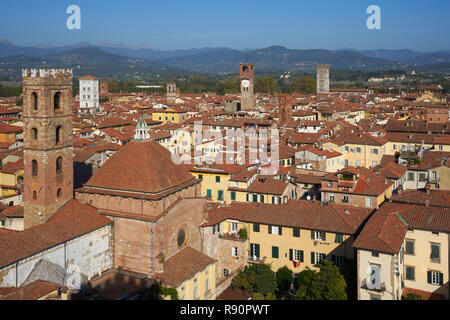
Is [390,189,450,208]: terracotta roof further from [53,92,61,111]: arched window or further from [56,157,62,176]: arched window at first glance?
[53,92,61,111]: arched window

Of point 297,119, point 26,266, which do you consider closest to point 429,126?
point 297,119

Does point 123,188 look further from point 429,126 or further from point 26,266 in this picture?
point 429,126

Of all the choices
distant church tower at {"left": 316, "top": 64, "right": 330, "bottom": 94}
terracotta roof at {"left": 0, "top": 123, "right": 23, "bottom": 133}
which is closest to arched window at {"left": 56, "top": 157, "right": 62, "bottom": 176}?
terracotta roof at {"left": 0, "top": 123, "right": 23, "bottom": 133}

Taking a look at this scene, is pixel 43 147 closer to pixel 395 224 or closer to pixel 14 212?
pixel 14 212

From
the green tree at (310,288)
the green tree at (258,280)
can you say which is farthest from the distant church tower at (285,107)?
the green tree at (310,288)

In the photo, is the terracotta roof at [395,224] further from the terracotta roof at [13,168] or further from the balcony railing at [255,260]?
the terracotta roof at [13,168]
